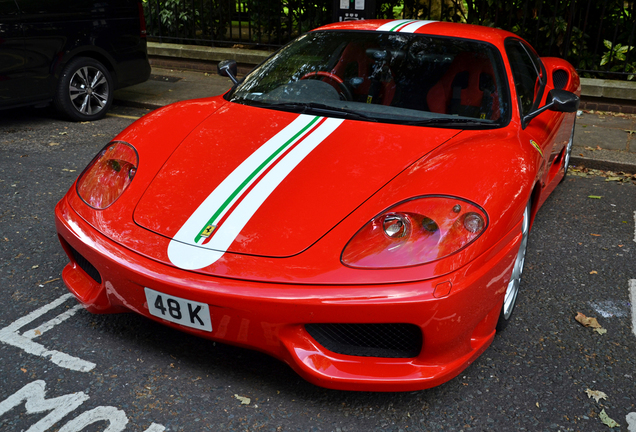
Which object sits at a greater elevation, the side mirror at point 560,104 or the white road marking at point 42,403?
the side mirror at point 560,104

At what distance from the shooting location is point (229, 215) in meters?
2.13

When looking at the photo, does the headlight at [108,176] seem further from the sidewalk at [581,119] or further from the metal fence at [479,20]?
the metal fence at [479,20]

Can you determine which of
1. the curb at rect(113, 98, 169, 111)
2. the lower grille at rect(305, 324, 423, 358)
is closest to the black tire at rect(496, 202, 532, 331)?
the lower grille at rect(305, 324, 423, 358)

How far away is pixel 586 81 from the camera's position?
7.48 m

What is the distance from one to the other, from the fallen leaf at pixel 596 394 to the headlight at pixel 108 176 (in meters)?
2.05

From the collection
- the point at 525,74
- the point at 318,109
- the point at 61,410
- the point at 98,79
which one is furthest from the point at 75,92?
the point at 61,410

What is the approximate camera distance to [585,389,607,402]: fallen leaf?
2.18 meters

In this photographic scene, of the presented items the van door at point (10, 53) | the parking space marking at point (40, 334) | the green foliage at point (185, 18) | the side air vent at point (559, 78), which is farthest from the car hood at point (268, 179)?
the green foliage at point (185, 18)

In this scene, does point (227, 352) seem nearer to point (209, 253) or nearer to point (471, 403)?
point (209, 253)

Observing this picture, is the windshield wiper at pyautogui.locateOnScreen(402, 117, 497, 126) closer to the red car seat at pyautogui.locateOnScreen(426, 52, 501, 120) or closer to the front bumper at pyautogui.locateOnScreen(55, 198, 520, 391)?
the red car seat at pyautogui.locateOnScreen(426, 52, 501, 120)

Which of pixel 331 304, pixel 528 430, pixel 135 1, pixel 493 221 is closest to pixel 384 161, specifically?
pixel 493 221

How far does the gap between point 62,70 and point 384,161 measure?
4.85 meters

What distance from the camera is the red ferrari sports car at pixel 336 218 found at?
1.90m

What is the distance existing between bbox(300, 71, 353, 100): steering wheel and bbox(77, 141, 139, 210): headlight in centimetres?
113
